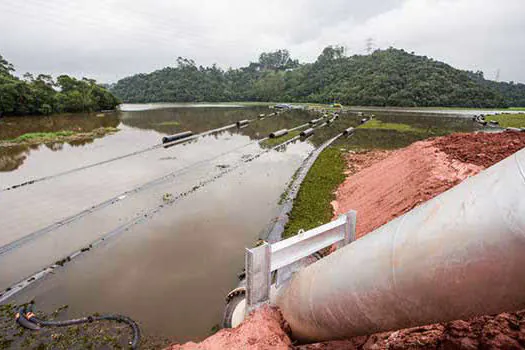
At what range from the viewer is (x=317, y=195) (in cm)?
1168

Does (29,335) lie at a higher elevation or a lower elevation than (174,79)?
lower

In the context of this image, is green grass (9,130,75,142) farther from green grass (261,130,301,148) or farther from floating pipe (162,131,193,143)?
green grass (261,130,301,148)

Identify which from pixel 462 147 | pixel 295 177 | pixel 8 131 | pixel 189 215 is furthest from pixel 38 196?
pixel 8 131

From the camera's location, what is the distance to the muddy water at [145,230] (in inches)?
255

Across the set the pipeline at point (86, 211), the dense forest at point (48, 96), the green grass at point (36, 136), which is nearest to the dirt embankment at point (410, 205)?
the pipeline at point (86, 211)

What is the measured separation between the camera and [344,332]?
2928mm

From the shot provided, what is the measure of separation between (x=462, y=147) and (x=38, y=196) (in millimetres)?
18252

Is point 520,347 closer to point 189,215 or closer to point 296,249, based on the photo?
point 296,249

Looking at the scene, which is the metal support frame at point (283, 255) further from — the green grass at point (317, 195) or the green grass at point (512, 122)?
the green grass at point (512, 122)

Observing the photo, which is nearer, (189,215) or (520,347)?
(520,347)

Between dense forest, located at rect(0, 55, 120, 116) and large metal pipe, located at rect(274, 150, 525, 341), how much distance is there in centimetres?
5731

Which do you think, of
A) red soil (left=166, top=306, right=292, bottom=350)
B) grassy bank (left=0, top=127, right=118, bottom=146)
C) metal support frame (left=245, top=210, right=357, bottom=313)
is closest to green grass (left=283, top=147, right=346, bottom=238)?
metal support frame (left=245, top=210, right=357, bottom=313)

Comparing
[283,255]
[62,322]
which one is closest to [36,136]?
[62,322]

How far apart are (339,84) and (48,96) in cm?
6759
